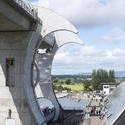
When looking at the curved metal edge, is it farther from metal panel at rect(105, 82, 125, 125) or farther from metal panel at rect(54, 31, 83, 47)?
metal panel at rect(54, 31, 83, 47)

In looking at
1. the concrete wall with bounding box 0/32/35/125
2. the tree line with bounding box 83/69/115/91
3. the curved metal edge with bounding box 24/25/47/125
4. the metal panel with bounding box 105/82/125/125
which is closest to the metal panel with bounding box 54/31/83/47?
the curved metal edge with bounding box 24/25/47/125

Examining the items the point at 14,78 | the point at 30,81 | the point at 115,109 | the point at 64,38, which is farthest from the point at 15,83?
the point at 64,38

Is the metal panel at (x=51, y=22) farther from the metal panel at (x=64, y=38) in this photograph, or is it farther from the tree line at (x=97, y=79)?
the tree line at (x=97, y=79)

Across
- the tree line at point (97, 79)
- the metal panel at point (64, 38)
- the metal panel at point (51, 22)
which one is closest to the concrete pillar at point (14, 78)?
the metal panel at point (51, 22)

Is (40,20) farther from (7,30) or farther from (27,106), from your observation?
(27,106)

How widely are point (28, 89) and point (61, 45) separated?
15.4 m

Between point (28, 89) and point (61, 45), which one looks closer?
point (28, 89)

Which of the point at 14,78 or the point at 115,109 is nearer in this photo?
the point at 115,109

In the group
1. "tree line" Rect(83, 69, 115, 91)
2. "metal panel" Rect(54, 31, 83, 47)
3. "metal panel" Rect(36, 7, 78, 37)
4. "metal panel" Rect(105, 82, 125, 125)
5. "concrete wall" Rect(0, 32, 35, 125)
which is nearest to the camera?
"metal panel" Rect(105, 82, 125, 125)

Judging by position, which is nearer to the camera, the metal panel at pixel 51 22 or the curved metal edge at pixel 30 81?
the curved metal edge at pixel 30 81

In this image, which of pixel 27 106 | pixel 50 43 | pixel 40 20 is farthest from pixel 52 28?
pixel 50 43

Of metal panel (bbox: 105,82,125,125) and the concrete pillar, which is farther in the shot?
the concrete pillar

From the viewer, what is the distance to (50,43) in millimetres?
35156

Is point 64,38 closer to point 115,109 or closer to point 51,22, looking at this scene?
point 51,22
